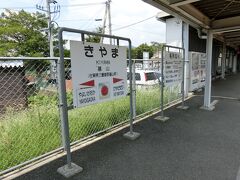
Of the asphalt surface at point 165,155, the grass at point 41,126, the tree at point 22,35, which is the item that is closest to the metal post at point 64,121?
the asphalt surface at point 165,155

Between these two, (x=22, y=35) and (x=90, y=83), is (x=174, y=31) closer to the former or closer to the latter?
(x=90, y=83)

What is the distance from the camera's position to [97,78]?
2961 mm

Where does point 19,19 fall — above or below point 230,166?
above

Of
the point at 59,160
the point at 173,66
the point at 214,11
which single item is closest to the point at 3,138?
the point at 59,160

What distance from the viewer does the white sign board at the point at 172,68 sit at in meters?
4.86

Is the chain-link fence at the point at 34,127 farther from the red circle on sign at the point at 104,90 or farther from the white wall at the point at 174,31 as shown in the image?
the white wall at the point at 174,31

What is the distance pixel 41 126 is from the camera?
341cm

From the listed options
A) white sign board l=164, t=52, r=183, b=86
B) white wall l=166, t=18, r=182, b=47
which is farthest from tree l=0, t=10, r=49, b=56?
white sign board l=164, t=52, r=183, b=86

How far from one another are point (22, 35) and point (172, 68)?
74.7 ft

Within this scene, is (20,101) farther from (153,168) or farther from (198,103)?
(198,103)

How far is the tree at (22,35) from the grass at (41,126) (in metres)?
20.3

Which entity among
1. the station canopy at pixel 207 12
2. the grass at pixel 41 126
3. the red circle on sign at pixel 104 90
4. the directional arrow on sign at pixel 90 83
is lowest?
the grass at pixel 41 126

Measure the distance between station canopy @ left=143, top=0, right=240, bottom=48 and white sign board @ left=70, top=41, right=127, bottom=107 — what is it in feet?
4.83

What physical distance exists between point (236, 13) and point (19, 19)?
24.9 metres
